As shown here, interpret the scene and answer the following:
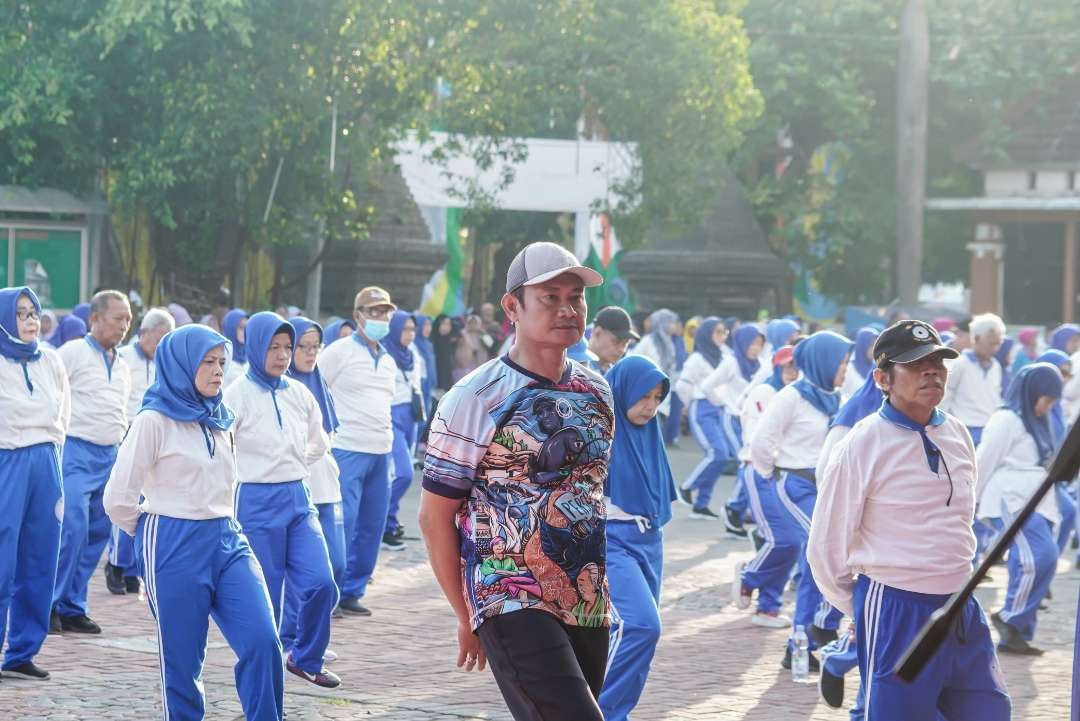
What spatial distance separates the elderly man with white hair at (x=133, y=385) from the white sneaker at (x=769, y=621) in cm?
394

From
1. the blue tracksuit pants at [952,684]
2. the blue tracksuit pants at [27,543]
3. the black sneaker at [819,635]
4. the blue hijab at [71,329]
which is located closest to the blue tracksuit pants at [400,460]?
the blue hijab at [71,329]

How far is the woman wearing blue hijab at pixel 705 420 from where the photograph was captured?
54.6 feet

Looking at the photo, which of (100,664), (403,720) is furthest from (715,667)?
(100,664)

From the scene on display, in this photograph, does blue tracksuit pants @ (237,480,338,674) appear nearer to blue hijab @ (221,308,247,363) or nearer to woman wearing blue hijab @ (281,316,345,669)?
woman wearing blue hijab @ (281,316,345,669)

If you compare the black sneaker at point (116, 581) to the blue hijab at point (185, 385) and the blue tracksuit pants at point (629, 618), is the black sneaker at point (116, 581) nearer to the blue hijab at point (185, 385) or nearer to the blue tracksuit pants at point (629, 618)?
the blue hijab at point (185, 385)

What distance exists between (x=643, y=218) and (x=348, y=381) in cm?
1464

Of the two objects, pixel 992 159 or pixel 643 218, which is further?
pixel 992 159

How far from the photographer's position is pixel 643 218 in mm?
25812

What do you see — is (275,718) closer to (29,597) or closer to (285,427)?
(285,427)

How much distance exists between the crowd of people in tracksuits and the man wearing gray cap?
4.26 ft

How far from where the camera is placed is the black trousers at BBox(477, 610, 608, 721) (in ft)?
15.3

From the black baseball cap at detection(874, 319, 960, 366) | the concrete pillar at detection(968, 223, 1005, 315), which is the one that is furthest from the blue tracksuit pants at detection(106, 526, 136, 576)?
the concrete pillar at detection(968, 223, 1005, 315)

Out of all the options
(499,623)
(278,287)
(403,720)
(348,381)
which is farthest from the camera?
(278,287)

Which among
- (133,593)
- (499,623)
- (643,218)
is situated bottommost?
(133,593)
